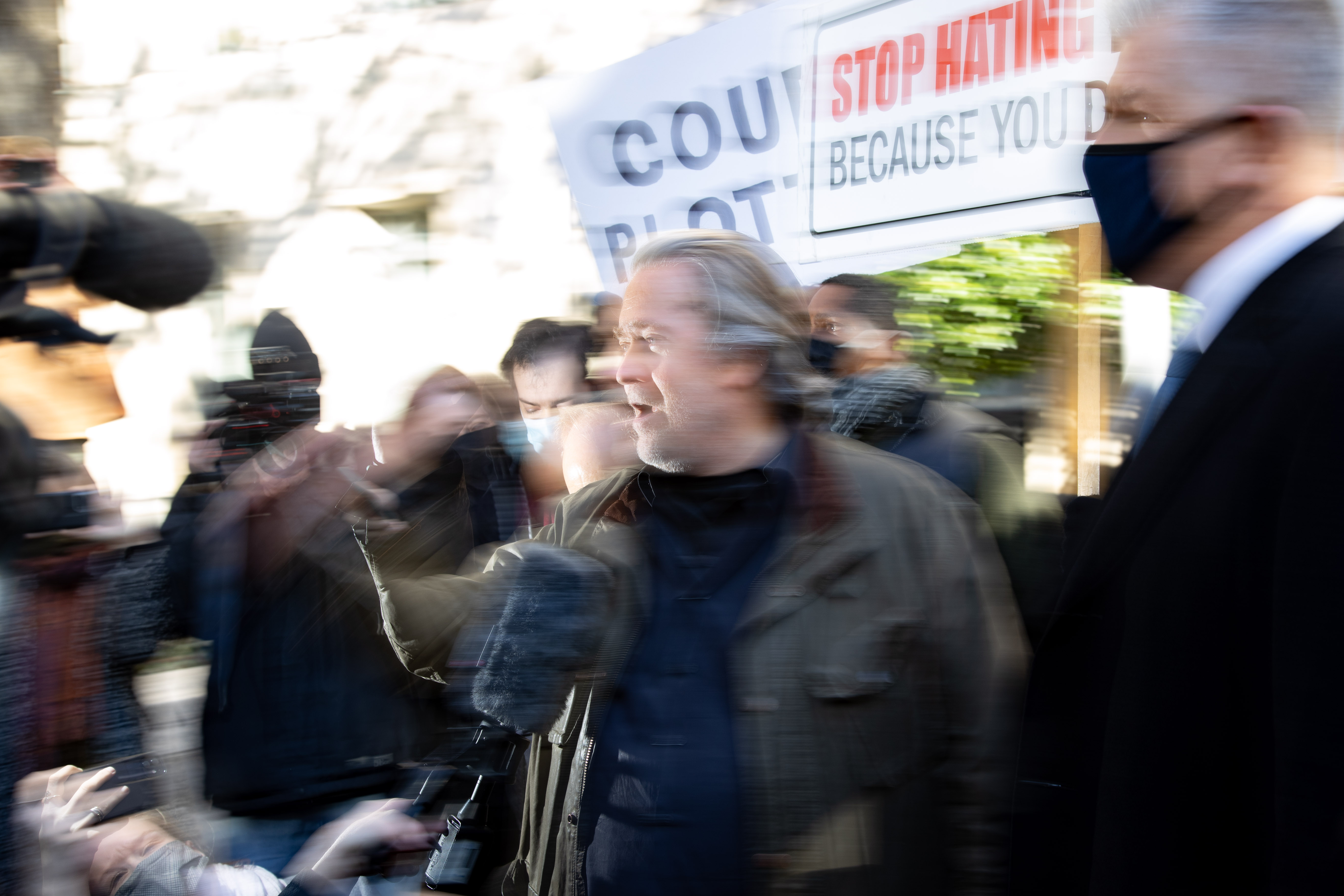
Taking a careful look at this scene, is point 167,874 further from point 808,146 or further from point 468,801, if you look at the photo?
point 808,146

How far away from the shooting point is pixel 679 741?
1.52 meters

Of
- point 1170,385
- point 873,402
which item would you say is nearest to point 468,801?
point 1170,385

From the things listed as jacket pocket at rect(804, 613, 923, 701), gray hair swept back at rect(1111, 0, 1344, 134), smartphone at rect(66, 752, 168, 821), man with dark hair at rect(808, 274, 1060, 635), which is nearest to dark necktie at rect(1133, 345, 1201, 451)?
gray hair swept back at rect(1111, 0, 1344, 134)

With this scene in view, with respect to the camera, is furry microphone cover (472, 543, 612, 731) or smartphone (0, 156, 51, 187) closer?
smartphone (0, 156, 51, 187)

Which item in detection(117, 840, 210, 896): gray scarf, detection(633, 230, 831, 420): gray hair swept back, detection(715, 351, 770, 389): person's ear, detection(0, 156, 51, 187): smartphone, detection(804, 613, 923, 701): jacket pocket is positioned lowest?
detection(117, 840, 210, 896): gray scarf

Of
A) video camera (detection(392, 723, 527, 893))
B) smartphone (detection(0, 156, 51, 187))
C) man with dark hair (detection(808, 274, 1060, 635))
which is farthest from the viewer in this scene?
man with dark hair (detection(808, 274, 1060, 635))

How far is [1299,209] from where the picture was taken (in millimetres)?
1245

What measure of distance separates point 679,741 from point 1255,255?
98 centimetres

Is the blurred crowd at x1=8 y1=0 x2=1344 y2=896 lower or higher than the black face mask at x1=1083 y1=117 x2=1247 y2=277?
lower

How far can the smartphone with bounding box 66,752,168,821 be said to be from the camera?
3.66 feet

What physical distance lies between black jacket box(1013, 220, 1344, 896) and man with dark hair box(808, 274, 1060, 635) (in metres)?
1.08

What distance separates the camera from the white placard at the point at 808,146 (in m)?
2.24

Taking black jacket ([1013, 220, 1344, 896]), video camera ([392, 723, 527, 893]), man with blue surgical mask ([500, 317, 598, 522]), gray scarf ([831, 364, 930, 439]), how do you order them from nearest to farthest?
black jacket ([1013, 220, 1344, 896]) < video camera ([392, 723, 527, 893]) < man with blue surgical mask ([500, 317, 598, 522]) < gray scarf ([831, 364, 930, 439])

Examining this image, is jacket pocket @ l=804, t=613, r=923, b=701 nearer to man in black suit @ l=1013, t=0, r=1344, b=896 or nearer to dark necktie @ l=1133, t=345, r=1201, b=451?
man in black suit @ l=1013, t=0, r=1344, b=896
